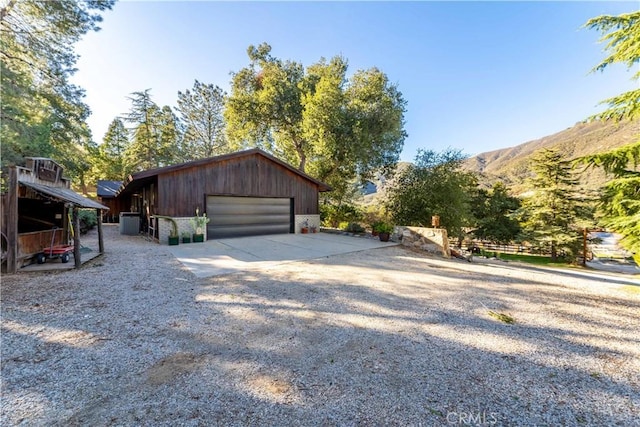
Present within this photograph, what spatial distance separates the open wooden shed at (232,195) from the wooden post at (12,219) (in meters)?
3.85

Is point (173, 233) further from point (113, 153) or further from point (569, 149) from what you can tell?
point (569, 149)

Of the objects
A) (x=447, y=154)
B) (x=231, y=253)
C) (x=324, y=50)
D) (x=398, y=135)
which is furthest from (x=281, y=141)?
(x=231, y=253)

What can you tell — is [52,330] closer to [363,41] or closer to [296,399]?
[296,399]

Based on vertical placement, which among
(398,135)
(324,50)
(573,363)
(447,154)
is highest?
(324,50)

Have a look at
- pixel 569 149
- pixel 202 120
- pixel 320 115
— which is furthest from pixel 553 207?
pixel 569 149

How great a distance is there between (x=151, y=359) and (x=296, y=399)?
5.09 feet

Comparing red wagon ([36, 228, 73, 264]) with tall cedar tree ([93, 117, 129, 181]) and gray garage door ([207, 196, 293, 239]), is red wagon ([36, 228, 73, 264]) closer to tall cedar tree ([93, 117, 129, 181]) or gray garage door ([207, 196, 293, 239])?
gray garage door ([207, 196, 293, 239])

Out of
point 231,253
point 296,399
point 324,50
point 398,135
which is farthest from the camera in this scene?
point 324,50

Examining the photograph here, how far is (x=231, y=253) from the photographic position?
7.57 metres

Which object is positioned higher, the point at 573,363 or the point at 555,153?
the point at 555,153

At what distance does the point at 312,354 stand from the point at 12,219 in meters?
6.59

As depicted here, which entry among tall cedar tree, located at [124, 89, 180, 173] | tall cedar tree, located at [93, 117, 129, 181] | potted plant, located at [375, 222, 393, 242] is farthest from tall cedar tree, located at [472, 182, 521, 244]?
Result: tall cedar tree, located at [93, 117, 129, 181]

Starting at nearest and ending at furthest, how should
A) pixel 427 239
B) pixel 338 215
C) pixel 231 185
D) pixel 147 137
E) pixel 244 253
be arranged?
1. pixel 244 253
2. pixel 427 239
3. pixel 231 185
4. pixel 338 215
5. pixel 147 137

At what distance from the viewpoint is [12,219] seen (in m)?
4.78
